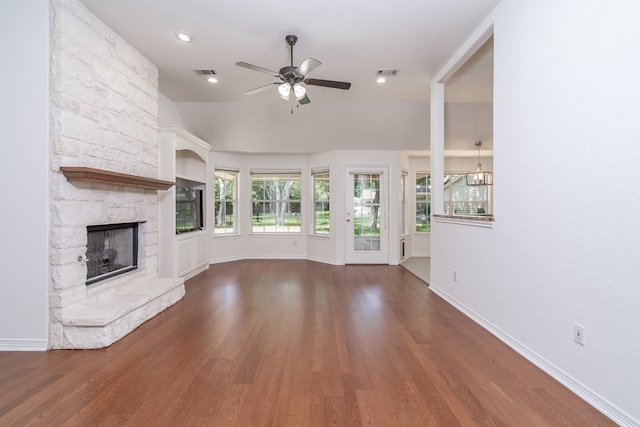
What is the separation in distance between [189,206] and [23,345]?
319 centimetres

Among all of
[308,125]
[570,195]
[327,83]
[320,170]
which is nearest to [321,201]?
[320,170]

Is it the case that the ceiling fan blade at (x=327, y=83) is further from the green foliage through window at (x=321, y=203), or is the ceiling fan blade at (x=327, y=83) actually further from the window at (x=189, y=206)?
the green foliage through window at (x=321, y=203)

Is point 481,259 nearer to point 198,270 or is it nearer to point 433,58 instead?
point 433,58

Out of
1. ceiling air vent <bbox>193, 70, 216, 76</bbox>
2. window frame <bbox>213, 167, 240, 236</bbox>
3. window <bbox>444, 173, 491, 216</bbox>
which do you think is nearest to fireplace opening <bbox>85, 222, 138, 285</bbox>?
ceiling air vent <bbox>193, 70, 216, 76</bbox>

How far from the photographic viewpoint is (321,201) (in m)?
6.86

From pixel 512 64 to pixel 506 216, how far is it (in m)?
1.29

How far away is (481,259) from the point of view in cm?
307

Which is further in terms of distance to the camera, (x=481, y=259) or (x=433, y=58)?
(x=433, y=58)

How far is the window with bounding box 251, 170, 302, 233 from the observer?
7.17m

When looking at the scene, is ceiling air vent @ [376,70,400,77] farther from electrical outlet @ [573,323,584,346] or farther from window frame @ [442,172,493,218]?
window frame @ [442,172,493,218]

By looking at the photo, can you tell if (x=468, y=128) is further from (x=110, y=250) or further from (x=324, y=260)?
(x=110, y=250)

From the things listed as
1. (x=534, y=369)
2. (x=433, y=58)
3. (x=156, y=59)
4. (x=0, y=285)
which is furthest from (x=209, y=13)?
(x=534, y=369)

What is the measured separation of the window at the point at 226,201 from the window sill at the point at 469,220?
14.6 feet

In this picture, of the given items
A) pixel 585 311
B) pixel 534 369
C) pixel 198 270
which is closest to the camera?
pixel 585 311
